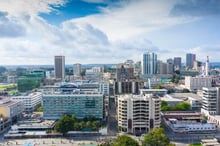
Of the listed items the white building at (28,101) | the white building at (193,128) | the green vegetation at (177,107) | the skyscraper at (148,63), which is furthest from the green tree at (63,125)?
the skyscraper at (148,63)

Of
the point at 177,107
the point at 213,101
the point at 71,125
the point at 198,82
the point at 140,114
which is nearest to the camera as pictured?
the point at 71,125

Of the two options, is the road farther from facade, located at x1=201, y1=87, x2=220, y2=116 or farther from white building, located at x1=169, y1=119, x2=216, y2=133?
facade, located at x1=201, y1=87, x2=220, y2=116

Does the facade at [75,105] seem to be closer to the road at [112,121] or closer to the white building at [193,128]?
the road at [112,121]

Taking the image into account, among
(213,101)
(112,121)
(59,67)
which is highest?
(59,67)

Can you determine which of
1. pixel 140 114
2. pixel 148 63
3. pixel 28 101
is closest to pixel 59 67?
pixel 148 63

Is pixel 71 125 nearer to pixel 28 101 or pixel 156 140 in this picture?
pixel 156 140

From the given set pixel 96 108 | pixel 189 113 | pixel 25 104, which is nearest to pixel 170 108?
pixel 189 113

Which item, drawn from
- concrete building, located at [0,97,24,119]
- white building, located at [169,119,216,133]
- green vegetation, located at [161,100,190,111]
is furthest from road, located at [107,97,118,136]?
concrete building, located at [0,97,24,119]

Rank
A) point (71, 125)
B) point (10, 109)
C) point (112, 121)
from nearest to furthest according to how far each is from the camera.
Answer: point (71, 125) → point (10, 109) → point (112, 121)
